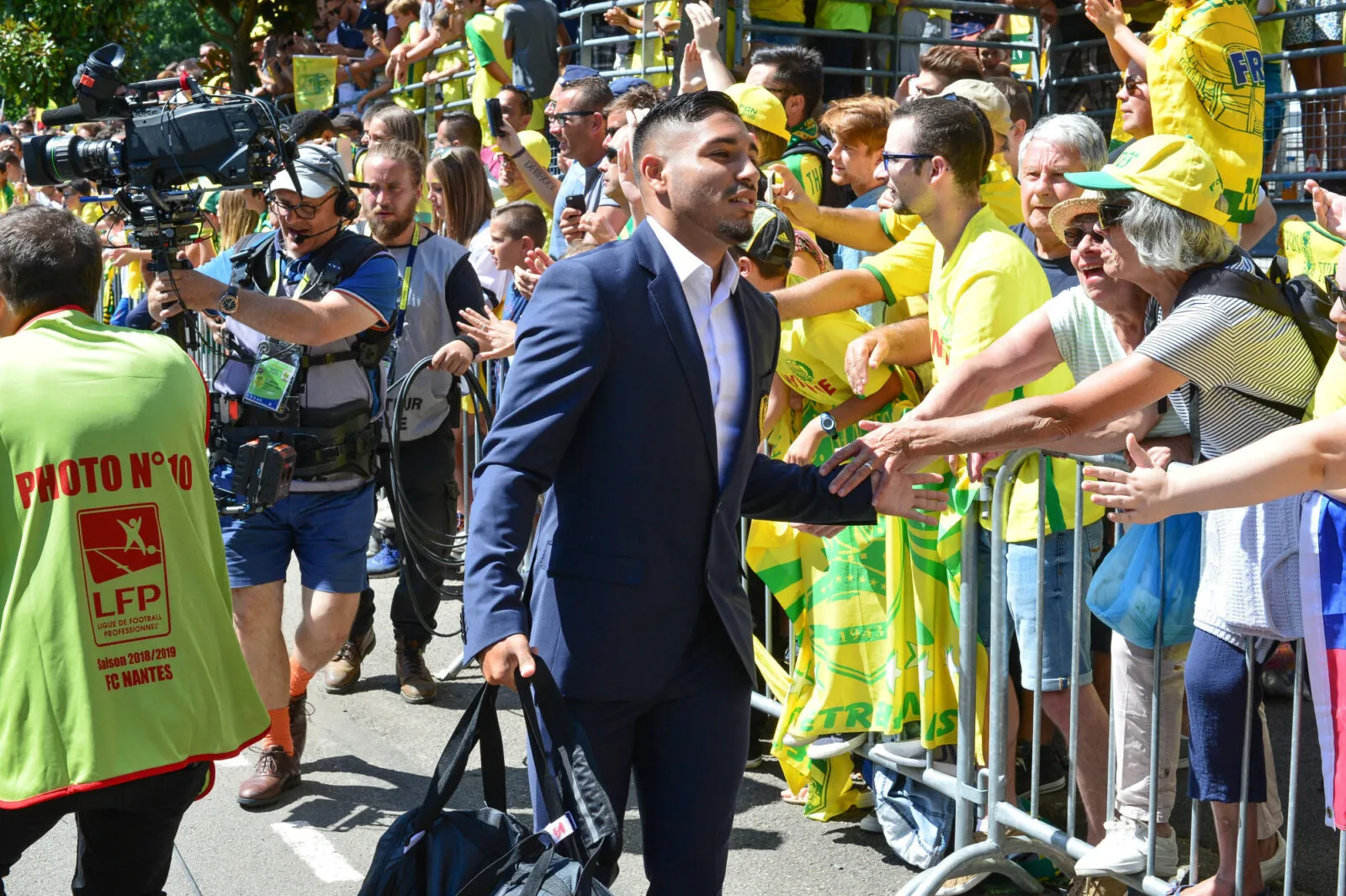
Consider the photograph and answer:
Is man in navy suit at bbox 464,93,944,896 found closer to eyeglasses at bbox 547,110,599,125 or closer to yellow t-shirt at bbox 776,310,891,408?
yellow t-shirt at bbox 776,310,891,408

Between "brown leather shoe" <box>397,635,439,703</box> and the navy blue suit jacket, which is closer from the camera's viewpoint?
the navy blue suit jacket

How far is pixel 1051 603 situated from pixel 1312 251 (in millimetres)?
1479

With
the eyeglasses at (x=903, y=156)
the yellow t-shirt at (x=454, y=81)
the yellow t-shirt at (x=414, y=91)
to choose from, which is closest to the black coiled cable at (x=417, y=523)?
the eyeglasses at (x=903, y=156)

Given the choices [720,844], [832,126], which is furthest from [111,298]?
[720,844]

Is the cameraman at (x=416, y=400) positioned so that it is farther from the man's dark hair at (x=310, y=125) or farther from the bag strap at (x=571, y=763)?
the man's dark hair at (x=310, y=125)

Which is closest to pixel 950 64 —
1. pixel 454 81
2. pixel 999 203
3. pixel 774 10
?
pixel 999 203

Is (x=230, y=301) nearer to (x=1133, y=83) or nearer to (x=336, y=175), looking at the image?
(x=336, y=175)

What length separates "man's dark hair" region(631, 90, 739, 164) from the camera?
126 inches

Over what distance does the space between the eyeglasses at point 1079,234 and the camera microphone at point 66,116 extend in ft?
9.71

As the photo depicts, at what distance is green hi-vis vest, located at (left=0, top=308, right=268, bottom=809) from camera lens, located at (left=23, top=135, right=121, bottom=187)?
4.48ft

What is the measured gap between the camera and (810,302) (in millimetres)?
4797

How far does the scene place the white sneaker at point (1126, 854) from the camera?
3916mm

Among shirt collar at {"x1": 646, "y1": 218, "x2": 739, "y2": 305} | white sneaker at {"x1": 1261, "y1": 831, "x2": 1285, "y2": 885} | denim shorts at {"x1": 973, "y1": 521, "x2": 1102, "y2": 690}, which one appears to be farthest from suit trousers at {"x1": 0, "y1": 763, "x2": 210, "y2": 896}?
white sneaker at {"x1": 1261, "y1": 831, "x2": 1285, "y2": 885}

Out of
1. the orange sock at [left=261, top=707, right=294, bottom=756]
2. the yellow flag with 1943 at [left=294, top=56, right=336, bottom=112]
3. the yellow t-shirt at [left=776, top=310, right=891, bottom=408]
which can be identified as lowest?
the orange sock at [left=261, top=707, right=294, bottom=756]
